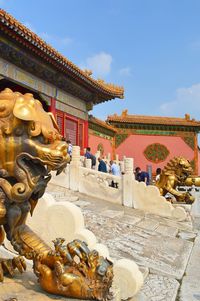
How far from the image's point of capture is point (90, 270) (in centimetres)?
157

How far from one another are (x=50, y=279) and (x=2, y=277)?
31 centimetres

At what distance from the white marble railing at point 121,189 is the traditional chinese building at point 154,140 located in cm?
1253

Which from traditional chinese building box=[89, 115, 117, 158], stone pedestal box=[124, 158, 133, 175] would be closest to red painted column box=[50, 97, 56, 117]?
traditional chinese building box=[89, 115, 117, 158]

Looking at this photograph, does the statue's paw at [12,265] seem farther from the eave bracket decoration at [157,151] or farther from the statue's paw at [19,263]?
the eave bracket decoration at [157,151]

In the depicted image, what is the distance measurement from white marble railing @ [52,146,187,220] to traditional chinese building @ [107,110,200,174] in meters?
12.5

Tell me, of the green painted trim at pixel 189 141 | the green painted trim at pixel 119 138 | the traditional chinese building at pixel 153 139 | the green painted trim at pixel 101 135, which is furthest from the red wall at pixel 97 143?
the green painted trim at pixel 189 141

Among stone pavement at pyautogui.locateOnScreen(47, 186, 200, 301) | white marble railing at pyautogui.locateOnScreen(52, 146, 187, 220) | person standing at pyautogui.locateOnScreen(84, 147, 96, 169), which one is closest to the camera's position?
stone pavement at pyautogui.locateOnScreen(47, 186, 200, 301)

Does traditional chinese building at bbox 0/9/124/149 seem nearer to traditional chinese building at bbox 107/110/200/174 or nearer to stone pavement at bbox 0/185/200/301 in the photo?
stone pavement at bbox 0/185/200/301

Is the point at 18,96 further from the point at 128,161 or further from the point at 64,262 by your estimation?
the point at 128,161

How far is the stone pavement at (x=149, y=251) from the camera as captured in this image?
5.99 feet

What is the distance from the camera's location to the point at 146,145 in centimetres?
2064

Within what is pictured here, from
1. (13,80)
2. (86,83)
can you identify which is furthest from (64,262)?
(86,83)

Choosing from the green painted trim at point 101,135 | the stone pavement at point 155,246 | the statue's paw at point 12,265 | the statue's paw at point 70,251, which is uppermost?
the green painted trim at point 101,135

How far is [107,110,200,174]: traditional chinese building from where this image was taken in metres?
20.5
